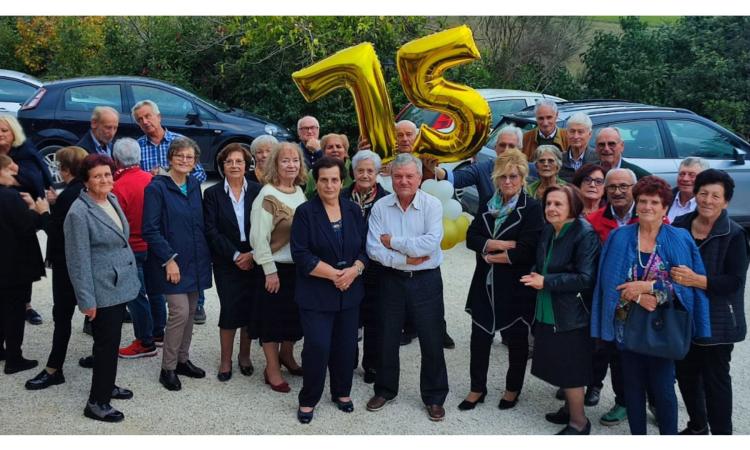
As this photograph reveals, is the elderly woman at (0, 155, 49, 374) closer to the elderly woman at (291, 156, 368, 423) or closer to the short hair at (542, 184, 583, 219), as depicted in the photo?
the elderly woman at (291, 156, 368, 423)

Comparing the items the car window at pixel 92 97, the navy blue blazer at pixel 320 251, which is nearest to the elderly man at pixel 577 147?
the navy blue blazer at pixel 320 251

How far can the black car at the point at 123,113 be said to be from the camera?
1083 centimetres

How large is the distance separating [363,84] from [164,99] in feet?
23.1

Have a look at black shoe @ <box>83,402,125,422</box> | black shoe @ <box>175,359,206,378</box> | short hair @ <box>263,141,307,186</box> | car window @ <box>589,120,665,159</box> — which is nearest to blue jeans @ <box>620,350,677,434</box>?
short hair @ <box>263,141,307,186</box>

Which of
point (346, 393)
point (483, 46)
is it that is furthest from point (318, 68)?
point (483, 46)

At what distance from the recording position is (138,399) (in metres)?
4.75

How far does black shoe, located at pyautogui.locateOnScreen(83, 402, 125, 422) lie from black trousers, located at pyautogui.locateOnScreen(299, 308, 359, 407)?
42.4 inches

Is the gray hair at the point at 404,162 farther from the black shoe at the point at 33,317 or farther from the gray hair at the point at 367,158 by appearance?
the black shoe at the point at 33,317

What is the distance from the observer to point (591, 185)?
181 inches

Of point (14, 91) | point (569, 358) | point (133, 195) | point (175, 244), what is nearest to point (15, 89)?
point (14, 91)

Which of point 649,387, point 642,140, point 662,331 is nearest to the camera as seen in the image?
point 662,331

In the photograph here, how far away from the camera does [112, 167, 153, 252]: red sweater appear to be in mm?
5137

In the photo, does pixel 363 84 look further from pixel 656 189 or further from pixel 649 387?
pixel 649 387

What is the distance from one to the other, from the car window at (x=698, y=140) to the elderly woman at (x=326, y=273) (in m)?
4.98
